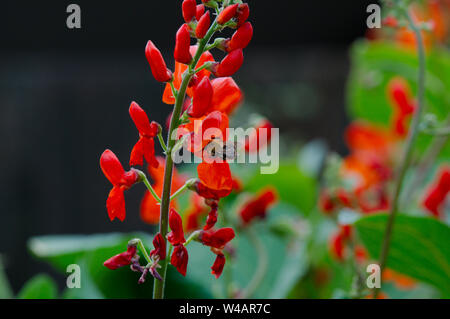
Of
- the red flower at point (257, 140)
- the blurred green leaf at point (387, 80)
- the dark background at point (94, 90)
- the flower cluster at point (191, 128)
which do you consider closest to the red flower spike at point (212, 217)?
the flower cluster at point (191, 128)

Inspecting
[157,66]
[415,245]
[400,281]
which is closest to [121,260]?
[157,66]

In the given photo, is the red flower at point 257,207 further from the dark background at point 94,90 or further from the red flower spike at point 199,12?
the dark background at point 94,90

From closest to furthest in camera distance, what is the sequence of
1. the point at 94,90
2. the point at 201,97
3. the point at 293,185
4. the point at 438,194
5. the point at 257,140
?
1. the point at 201,97
2. the point at 257,140
3. the point at 438,194
4. the point at 293,185
5. the point at 94,90

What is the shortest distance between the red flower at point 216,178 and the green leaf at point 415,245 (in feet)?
0.65

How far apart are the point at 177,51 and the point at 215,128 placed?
6cm

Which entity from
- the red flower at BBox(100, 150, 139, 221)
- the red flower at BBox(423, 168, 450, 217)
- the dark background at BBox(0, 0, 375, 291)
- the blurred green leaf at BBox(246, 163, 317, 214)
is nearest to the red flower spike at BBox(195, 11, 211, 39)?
the red flower at BBox(100, 150, 139, 221)

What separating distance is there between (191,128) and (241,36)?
72 mm

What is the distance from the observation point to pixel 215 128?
1.16 ft

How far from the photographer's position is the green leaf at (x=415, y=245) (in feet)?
1.67

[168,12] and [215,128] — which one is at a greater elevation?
[168,12]

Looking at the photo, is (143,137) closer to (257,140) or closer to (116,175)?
(116,175)

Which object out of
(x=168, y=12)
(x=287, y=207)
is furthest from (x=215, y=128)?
(x=168, y=12)

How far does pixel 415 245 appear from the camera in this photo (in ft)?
1.77
